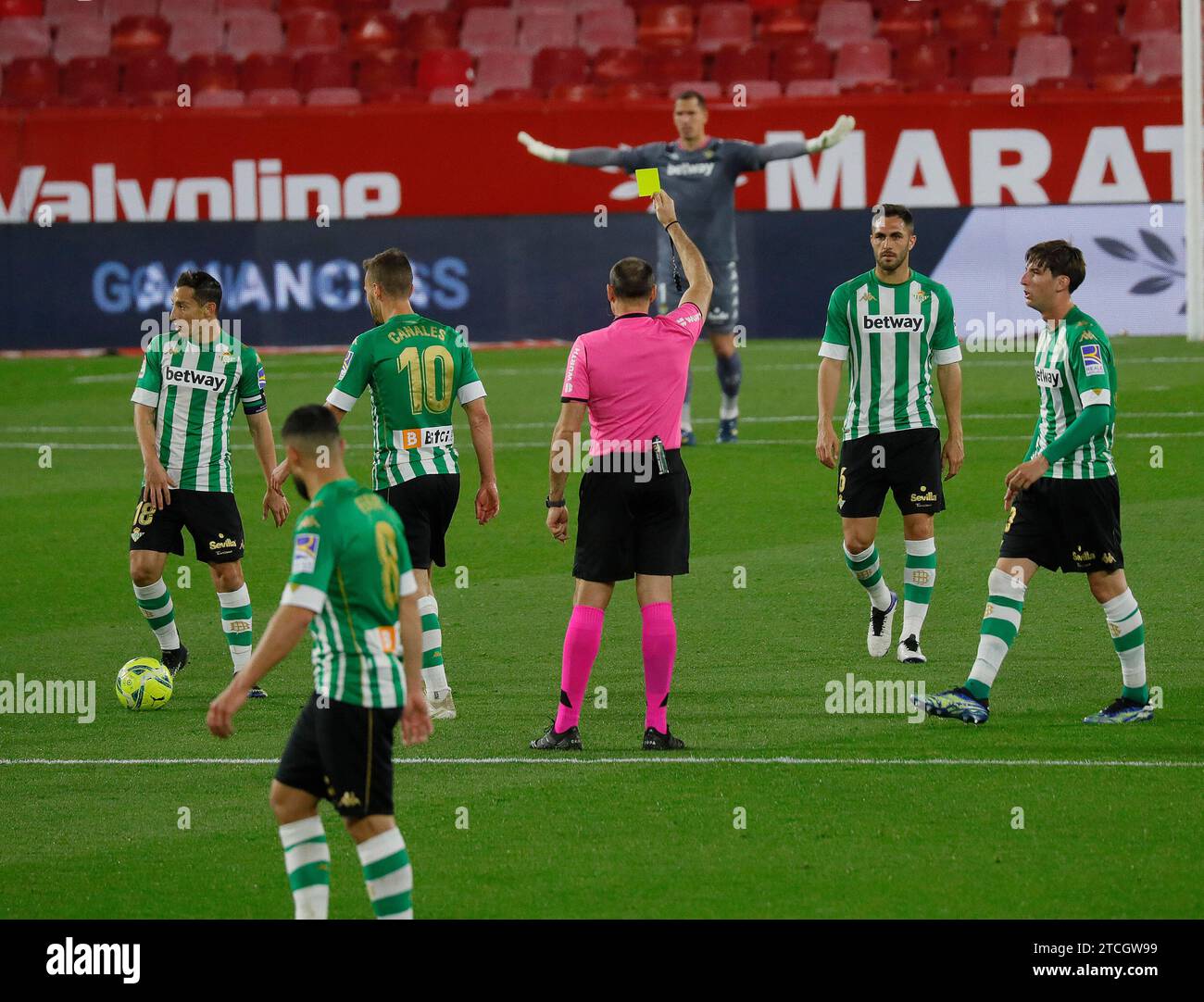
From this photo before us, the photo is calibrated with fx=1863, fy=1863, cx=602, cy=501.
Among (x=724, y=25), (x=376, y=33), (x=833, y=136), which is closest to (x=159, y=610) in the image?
(x=833, y=136)

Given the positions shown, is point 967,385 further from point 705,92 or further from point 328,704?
point 328,704

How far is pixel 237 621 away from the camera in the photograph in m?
9.03

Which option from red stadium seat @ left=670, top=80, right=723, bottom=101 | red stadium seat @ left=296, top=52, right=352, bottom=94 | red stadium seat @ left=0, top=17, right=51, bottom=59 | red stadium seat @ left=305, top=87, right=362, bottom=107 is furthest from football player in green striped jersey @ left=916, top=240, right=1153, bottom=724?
red stadium seat @ left=0, top=17, right=51, bottom=59

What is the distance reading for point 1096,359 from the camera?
764cm

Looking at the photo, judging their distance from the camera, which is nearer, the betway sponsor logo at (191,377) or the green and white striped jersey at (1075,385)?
the green and white striped jersey at (1075,385)

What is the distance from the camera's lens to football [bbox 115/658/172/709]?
28.3 ft

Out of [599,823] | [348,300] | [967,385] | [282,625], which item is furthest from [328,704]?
[348,300]

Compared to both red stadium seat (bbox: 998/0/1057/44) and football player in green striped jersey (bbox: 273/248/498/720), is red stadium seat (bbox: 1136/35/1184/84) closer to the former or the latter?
red stadium seat (bbox: 998/0/1057/44)

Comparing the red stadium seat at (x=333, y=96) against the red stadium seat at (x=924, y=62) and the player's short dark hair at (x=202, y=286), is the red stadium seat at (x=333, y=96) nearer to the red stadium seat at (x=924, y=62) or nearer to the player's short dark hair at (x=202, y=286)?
the red stadium seat at (x=924, y=62)

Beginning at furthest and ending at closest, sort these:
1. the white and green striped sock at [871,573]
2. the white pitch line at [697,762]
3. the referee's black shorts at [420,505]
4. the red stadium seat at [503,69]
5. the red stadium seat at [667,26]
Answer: the red stadium seat at [667,26], the red stadium seat at [503,69], the white and green striped sock at [871,573], the referee's black shorts at [420,505], the white pitch line at [697,762]

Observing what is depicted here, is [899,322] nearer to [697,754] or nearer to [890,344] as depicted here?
[890,344]

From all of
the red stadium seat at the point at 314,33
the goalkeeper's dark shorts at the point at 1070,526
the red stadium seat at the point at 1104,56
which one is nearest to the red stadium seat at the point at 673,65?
the red stadium seat at the point at 314,33

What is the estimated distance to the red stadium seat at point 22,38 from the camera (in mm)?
27016

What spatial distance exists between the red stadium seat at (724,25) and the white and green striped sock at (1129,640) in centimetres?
2001
